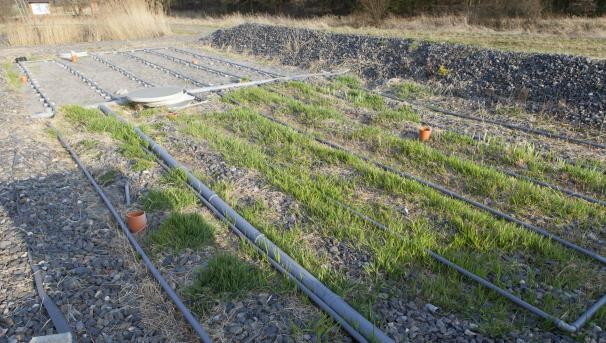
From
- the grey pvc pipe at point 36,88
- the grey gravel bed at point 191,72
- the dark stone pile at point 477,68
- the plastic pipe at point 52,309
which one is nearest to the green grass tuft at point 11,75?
the grey pvc pipe at point 36,88

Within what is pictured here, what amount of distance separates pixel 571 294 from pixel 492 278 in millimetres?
524

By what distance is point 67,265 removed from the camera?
11.1ft

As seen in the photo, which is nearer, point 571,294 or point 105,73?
point 571,294

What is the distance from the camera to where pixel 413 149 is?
17.6 feet

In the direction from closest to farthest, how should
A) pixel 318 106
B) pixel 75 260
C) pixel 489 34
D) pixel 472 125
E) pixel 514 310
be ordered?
pixel 514 310 → pixel 75 260 → pixel 472 125 → pixel 318 106 → pixel 489 34

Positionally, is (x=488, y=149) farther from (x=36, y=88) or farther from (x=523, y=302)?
(x=36, y=88)

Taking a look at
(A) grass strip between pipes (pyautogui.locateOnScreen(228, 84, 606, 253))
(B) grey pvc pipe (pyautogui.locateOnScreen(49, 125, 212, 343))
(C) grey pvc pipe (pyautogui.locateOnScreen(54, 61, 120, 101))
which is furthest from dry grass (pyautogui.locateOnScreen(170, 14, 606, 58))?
(B) grey pvc pipe (pyautogui.locateOnScreen(49, 125, 212, 343))

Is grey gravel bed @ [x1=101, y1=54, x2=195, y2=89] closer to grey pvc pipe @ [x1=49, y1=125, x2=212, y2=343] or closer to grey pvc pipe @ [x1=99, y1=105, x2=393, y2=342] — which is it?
grey pvc pipe @ [x1=49, y1=125, x2=212, y2=343]

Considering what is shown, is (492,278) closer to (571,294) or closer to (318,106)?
(571,294)

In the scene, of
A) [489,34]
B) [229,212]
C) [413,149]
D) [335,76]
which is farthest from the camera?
[489,34]

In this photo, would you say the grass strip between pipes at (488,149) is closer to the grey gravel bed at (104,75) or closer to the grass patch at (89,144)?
the grass patch at (89,144)

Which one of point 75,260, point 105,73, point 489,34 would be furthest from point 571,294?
point 489,34

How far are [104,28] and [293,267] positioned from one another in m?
17.6

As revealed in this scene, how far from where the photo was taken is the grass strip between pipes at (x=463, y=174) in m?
4.00
